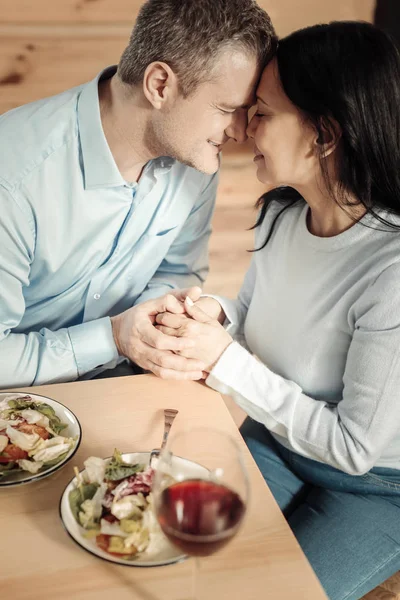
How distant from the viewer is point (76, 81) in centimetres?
219

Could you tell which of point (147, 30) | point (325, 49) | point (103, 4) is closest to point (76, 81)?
point (103, 4)

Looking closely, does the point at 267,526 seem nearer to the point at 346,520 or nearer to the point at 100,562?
the point at 100,562

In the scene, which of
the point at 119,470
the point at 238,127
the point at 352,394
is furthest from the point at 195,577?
the point at 238,127

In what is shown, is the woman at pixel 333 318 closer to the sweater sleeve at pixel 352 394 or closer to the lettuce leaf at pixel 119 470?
the sweater sleeve at pixel 352 394

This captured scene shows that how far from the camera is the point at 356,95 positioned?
108 cm

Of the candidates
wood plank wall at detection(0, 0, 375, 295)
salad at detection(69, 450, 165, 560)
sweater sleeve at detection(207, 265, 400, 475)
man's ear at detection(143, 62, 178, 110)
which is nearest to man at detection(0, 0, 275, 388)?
man's ear at detection(143, 62, 178, 110)

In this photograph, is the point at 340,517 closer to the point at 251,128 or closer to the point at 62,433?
the point at 62,433

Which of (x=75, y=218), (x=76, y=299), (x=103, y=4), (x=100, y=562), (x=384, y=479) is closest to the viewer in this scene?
(x=100, y=562)

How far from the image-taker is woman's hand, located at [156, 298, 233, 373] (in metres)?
1.19

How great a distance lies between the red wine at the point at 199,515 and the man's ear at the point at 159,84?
0.94 metres

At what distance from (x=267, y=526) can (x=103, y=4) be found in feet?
6.25

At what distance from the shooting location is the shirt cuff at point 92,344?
4.44 ft

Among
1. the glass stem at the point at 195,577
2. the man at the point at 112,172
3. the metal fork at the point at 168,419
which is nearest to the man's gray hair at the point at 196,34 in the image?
the man at the point at 112,172

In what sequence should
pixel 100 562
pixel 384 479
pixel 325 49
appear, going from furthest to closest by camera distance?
pixel 384 479 → pixel 325 49 → pixel 100 562
